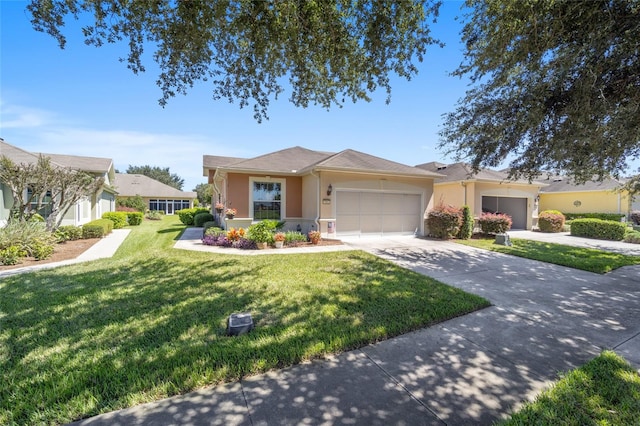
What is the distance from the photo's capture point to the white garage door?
12.7m

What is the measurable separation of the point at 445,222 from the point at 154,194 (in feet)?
119

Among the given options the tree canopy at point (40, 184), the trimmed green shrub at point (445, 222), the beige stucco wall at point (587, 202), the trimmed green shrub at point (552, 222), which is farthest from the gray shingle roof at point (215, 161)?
the beige stucco wall at point (587, 202)

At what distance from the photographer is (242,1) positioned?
4.46 meters

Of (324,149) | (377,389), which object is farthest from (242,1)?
(324,149)

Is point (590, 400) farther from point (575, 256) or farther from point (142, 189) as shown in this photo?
point (142, 189)

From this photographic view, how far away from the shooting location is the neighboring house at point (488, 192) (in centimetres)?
1656

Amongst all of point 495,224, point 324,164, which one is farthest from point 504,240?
point 324,164

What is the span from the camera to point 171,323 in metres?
3.98

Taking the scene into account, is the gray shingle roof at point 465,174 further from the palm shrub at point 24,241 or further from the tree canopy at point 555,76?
the palm shrub at point 24,241

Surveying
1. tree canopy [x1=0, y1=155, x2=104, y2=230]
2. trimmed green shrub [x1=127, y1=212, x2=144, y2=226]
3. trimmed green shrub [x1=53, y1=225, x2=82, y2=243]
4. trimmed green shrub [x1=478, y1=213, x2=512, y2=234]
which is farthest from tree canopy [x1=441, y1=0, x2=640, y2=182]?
trimmed green shrub [x1=127, y1=212, x2=144, y2=226]

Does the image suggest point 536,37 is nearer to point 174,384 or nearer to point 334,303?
point 334,303

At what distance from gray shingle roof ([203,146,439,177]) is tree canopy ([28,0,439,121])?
17.3 ft

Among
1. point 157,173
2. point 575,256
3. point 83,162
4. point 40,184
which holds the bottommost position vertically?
point 575,256

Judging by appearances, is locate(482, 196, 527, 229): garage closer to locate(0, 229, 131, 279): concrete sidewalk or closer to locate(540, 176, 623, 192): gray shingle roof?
locate(540, 176, 623, 192): gray shingle roof
